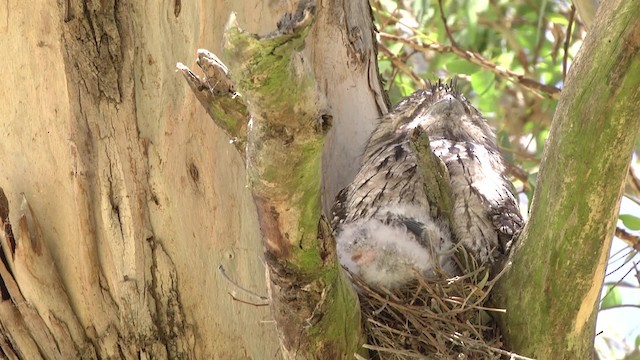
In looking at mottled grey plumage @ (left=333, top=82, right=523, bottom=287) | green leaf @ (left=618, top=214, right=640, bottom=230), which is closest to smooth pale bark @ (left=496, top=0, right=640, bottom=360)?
mottled grey plumage @ (left=333, top=82, right=523, bottom=287)

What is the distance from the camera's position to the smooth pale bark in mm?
1777

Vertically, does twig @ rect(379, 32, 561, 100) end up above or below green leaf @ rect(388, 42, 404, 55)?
below

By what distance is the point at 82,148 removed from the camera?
2104mm

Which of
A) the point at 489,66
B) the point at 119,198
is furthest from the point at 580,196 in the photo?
the point at 489,66

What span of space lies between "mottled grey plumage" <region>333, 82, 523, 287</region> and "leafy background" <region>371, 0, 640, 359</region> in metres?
0.54

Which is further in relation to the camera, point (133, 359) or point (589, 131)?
point (133, 359)

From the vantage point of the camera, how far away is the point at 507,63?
3.60 m

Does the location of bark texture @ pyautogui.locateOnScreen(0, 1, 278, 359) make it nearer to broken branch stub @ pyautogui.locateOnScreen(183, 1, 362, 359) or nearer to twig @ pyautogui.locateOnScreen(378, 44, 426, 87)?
broken branch stub @ pyautogui.locateOnScreen(183, 1, 362, 359)

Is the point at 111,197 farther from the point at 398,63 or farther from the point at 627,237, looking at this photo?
the point at 627,237

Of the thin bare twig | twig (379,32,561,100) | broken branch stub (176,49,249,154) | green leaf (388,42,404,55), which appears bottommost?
the thin bare twig

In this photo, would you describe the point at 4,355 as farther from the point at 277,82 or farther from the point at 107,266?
the point at 277,82

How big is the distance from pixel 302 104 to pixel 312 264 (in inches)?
15.3

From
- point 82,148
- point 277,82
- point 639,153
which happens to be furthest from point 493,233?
point 639,153

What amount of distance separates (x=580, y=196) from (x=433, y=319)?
498mm
